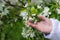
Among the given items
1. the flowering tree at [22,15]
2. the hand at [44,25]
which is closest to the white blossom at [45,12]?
the flowering tree at [22,15]

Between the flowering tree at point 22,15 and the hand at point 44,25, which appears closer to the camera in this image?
the hand at point 44,25

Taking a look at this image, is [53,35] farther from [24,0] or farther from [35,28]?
[24,0]

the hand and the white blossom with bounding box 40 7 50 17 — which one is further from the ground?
the hand

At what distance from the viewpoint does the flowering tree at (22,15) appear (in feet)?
5.47

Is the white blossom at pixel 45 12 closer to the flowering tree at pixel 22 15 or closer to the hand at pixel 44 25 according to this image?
the flowering tree at pixel 22 15

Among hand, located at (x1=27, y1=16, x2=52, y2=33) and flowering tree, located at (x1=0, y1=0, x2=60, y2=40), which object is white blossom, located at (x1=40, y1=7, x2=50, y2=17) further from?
hand, located at (x1=27, y1=16, x2=52, y2=33)

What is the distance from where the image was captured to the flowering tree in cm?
167

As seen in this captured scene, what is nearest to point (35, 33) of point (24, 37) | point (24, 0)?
point (24, 37)

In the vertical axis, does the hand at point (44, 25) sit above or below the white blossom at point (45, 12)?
above

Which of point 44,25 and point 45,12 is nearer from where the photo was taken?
point 44,25

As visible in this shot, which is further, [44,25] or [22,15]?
[22,15]

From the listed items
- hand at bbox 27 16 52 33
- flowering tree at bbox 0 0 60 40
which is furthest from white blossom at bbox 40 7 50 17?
hand at bbox 27 16 52 33

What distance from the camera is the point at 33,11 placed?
1.69 m

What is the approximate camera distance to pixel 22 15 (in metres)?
1.69
